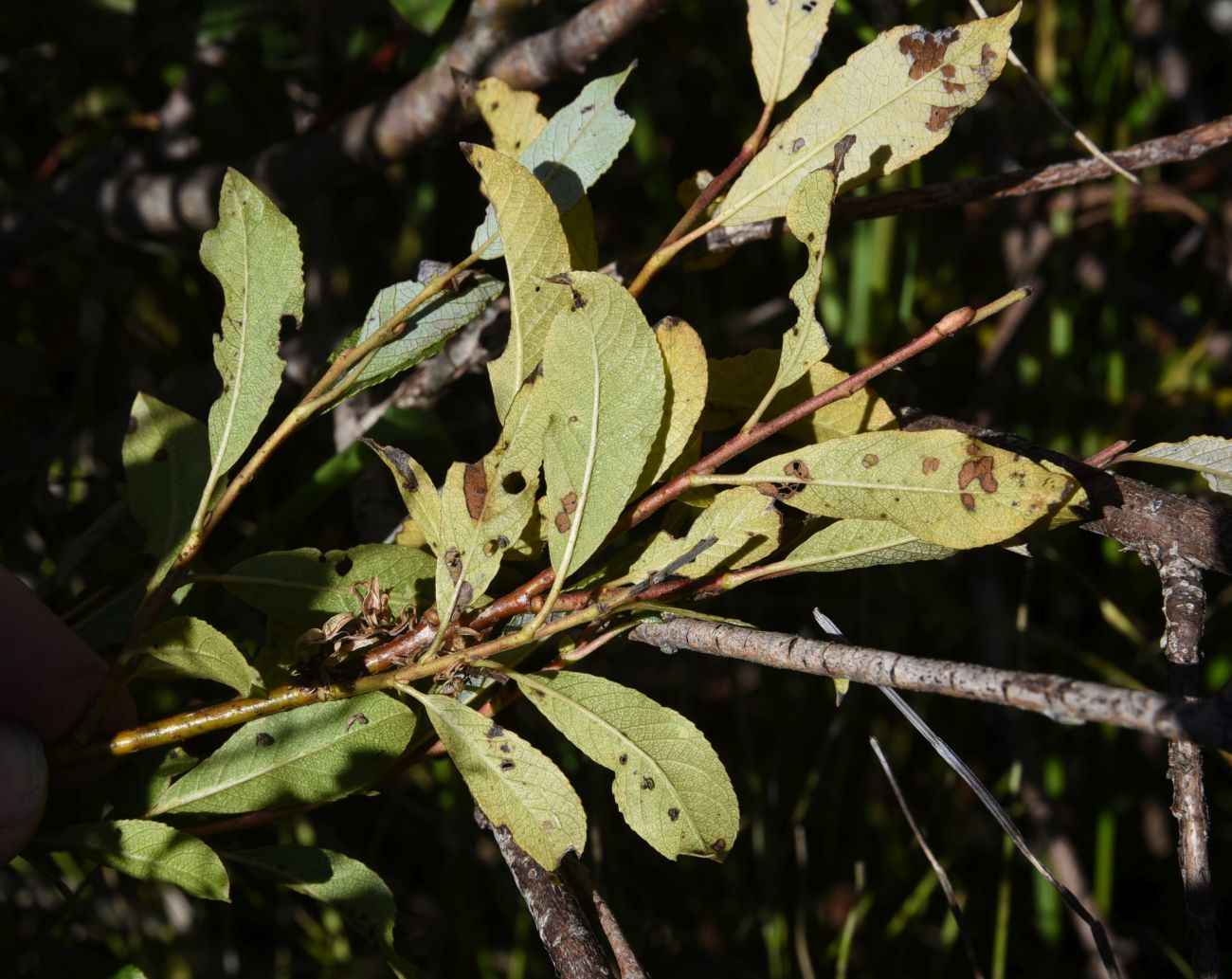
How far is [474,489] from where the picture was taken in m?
0.49

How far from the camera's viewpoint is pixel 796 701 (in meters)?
1.23

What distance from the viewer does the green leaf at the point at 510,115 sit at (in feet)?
1.95

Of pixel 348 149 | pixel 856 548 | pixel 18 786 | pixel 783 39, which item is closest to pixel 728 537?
pixel 856 548

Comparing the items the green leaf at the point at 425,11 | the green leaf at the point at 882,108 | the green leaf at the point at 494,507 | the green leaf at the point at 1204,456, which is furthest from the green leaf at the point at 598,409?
the green leaf at the point at 425,11

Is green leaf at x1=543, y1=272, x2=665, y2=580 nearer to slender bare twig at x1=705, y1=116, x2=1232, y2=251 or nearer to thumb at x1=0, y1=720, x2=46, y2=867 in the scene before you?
slender bare twig at x1=705, y1=116, x2=1232, y2=251

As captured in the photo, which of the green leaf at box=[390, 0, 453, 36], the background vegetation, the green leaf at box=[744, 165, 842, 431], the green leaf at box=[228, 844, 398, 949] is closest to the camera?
the green leaf at box=[744, 165, 842, 431]

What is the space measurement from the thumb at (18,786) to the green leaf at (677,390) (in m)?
0.37

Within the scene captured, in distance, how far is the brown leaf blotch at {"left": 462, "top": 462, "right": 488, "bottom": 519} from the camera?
492mm

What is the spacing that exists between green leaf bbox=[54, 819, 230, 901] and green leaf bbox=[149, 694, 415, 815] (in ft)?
0.08

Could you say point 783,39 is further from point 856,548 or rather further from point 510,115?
point 856,548

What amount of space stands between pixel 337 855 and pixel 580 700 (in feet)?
0.65

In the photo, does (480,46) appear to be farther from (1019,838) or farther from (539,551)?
(1019,838)

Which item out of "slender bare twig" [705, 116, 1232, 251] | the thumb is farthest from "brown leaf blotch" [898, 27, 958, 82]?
the thumb

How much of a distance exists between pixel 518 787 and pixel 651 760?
64 millimetres
